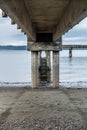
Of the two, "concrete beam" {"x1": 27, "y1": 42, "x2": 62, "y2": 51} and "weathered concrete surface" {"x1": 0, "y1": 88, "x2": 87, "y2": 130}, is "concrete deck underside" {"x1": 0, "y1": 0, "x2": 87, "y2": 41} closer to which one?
"weathered concrete surface" {"x1": 0, "y1": 88, "x2": 87, "y2": 130}

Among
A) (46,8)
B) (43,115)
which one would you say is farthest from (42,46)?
(43,115)

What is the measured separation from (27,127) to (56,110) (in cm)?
453

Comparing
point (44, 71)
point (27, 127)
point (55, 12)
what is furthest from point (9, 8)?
point (44, 71)

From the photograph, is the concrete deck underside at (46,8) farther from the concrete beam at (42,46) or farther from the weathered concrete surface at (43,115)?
the concrete beam at (42,46)

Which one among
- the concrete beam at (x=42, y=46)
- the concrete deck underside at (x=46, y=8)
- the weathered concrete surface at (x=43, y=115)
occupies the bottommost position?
the weathered concrete surface at (x=43, y=115)

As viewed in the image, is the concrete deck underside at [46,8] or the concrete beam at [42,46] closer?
the concrete deck underside at [46,8]

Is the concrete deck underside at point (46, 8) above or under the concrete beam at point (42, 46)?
above

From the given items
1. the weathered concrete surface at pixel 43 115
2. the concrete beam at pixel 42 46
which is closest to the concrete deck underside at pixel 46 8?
the weathered concrete surface at pixel 43 115

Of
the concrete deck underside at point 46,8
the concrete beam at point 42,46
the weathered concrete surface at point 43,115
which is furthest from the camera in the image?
the concrete beam at point 42,46

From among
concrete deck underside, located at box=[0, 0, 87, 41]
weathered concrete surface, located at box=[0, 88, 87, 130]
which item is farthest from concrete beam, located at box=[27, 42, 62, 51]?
weathered concrete surface, located at box=[0, 88, 87, 130]

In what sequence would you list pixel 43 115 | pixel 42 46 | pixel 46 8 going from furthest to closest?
pixel 42 46 < pixel 46 8 < pixel 43 115

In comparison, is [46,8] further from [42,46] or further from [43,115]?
[42,46]

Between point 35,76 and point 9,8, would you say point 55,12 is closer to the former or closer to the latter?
point 9,8

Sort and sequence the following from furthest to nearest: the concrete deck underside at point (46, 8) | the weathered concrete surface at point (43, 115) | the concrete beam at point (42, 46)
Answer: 1. the concrete beam at point (42, 46)
2. the weathered concrete surface at point (43, 115)
3. the concrete deck underside at point (46, 8)
